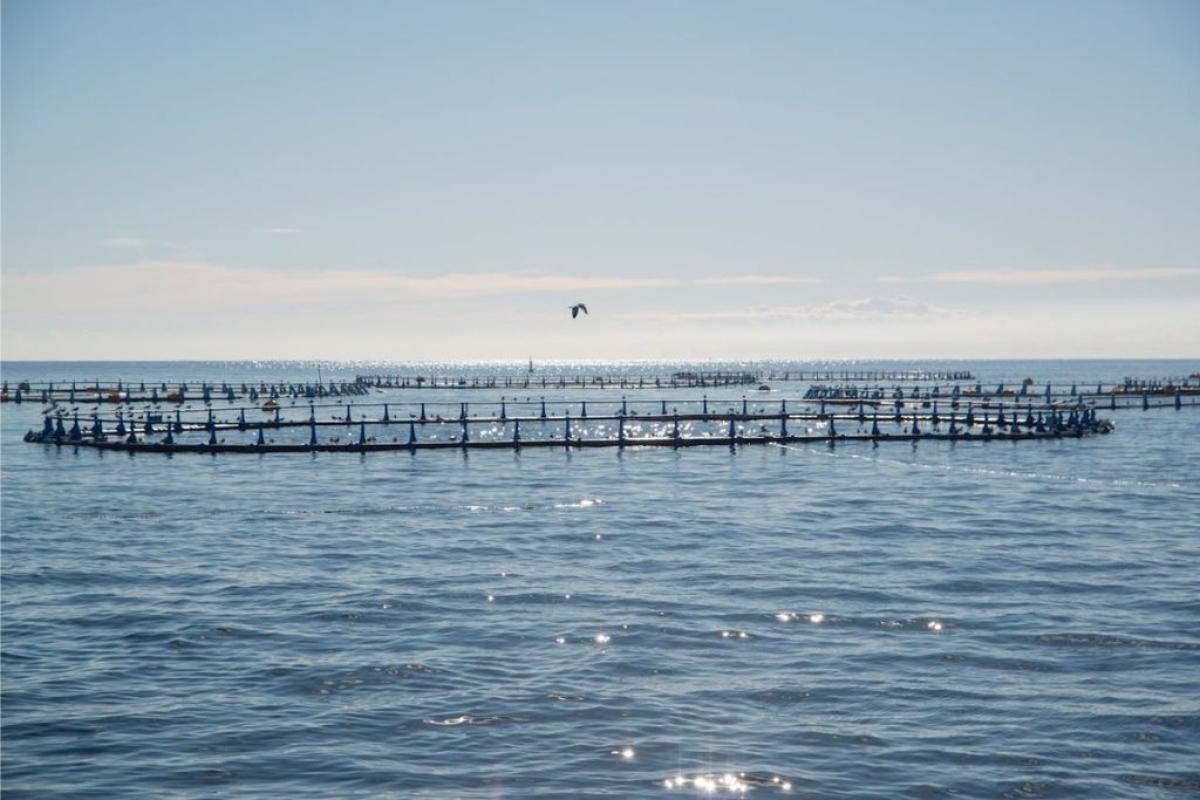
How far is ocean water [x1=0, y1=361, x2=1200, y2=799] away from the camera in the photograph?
14430 millimetres

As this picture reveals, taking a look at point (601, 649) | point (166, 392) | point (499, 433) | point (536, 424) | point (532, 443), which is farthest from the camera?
point (166, 392)

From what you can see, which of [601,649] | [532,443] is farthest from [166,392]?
[601,649]

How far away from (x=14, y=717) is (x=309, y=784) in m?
5.67

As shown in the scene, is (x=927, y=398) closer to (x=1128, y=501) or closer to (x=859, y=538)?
(x=1128, y=501)

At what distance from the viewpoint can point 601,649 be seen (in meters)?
19.7

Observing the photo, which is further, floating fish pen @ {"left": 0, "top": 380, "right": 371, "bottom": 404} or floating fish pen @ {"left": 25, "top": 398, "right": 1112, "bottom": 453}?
floating fish pen @ {"left": 0, "top": 380, "right": 371, "bottom": 404}

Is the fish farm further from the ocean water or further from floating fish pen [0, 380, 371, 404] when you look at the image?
the ocean water

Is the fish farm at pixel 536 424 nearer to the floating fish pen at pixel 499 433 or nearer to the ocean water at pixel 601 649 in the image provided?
the floating fish pen at pixel 499 433

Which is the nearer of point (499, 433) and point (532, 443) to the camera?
point (532, 443)

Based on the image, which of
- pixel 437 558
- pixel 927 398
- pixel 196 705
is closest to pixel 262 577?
pixel 437 558

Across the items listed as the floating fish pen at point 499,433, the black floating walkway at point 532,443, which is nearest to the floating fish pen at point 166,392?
the floating fish pen at point 499,433

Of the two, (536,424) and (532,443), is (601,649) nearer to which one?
(532,443)

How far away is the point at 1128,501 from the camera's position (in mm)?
41281

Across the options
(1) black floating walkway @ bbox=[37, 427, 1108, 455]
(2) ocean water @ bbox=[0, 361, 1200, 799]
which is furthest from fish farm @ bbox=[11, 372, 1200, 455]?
(2) ocean water @ bbox=[0, 361, 1200, 799]
